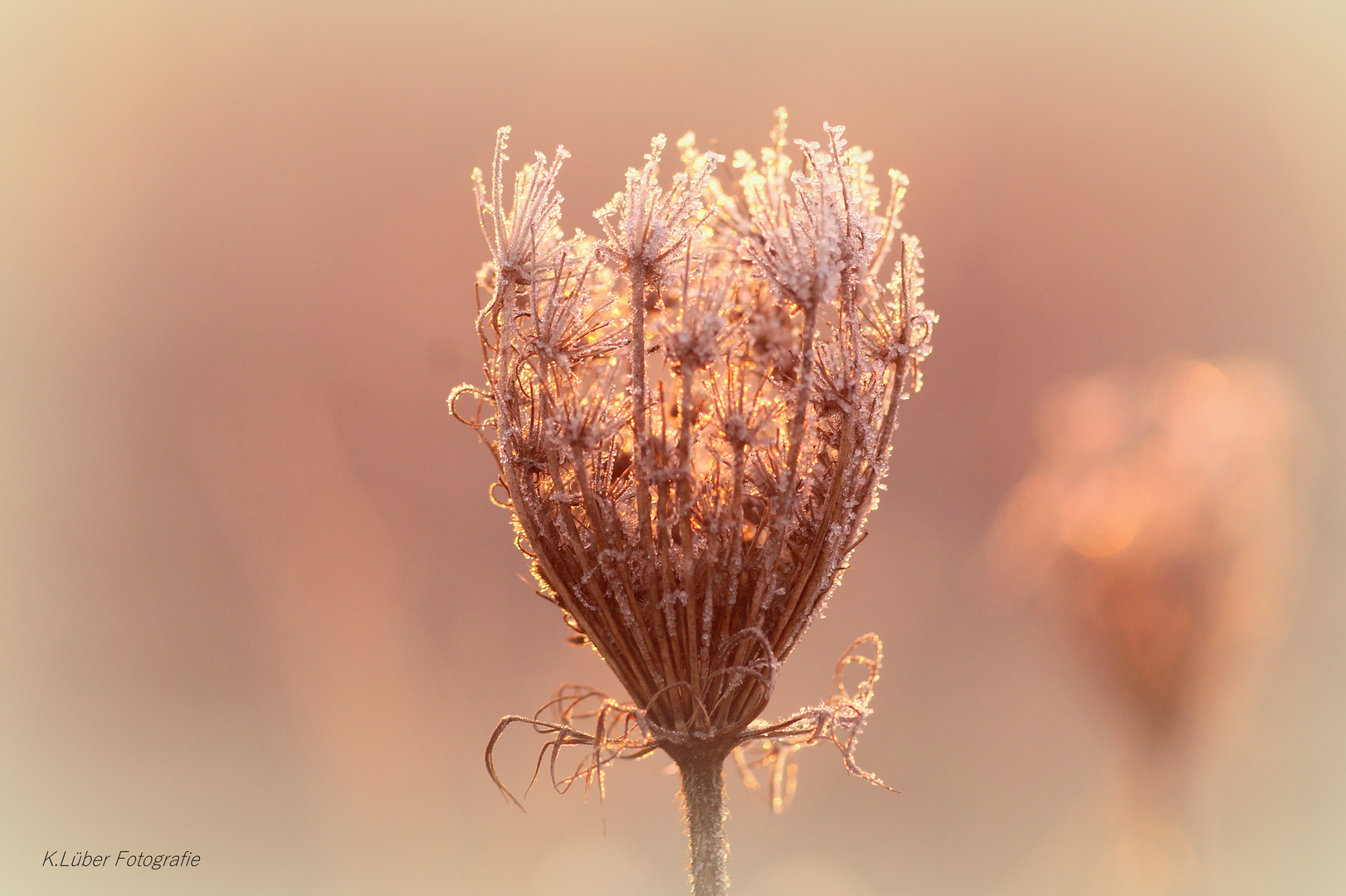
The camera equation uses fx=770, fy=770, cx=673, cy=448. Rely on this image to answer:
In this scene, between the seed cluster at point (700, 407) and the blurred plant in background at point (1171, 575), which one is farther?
the blurred plant in background at point (1171, 575)

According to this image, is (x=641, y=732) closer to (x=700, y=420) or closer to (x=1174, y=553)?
(x=700, y=420)

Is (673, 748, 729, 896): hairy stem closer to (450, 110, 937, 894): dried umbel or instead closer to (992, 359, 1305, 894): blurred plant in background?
(450, 110, 937, 894): dried umbel

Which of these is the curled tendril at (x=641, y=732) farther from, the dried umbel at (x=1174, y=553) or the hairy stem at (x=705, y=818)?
the dried umbel at (x=1174, y=553)

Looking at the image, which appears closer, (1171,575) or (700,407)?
(700,407)

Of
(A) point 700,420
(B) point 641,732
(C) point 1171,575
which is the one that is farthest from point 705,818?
(C) point 1171,575

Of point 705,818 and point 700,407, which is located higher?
point 700,407

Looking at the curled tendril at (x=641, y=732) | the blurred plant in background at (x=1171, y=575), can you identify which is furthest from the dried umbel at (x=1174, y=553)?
the curled tendril at (x=641, y=732)

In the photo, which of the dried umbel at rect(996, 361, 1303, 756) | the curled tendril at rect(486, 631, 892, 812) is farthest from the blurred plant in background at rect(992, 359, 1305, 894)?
the curled tendril at rect(486, 631, 892, 812)
